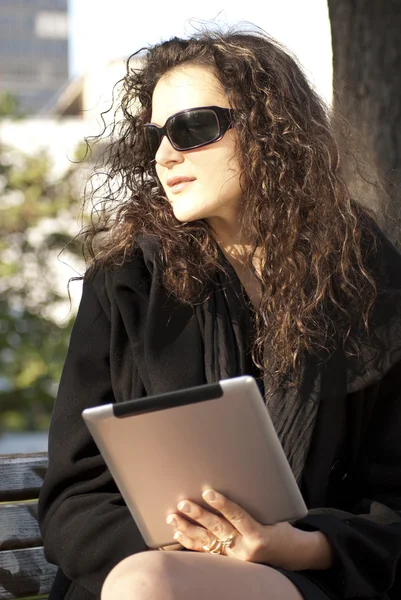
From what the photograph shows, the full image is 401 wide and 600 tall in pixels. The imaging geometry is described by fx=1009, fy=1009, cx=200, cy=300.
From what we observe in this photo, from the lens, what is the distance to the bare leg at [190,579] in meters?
1.97

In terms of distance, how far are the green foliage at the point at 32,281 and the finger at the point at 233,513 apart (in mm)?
8228

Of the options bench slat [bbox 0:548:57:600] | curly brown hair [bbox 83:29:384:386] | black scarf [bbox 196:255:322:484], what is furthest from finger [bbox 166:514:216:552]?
bench slat [bbox 0:548:57:600]

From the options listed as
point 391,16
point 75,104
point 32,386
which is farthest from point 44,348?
point 75,104

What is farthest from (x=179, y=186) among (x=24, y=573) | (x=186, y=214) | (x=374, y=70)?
(x=374, y=70)

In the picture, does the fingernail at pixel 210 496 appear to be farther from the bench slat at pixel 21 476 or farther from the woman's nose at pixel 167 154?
the bench slat at pixel 21 476

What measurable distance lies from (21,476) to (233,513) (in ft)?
3.50

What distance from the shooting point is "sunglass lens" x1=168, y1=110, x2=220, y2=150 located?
2.55 m

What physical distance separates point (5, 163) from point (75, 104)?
2113 cm

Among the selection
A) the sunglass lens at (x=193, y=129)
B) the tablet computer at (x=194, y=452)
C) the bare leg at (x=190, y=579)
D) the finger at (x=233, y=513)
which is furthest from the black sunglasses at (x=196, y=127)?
the bare leg at (x=190, y=579)

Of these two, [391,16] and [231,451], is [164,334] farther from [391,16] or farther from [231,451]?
[391,16]

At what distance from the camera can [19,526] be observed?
2.93 meters

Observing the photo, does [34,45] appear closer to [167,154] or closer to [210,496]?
[167,154]

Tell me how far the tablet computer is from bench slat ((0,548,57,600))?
0.87 meters

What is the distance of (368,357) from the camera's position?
2.59 metres
